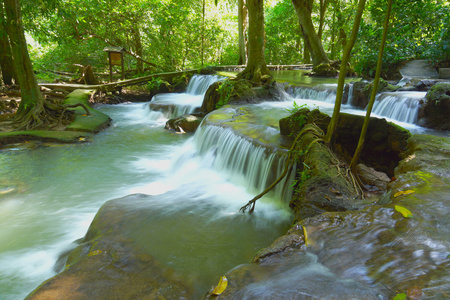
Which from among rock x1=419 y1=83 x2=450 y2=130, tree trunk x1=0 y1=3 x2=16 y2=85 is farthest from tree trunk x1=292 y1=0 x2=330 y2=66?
tree trunk x1=0 y1=3 x2=16 y2=85

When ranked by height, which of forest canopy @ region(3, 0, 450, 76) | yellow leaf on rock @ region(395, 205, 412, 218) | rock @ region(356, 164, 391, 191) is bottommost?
rock @ region(356, 164, 391, 191)

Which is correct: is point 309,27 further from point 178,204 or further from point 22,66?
point 178,204

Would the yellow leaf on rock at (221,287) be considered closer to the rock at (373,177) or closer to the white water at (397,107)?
the rock at (373,177)

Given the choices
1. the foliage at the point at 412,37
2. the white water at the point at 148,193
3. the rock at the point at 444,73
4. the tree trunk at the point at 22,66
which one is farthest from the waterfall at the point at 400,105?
the tree trunk at the point at 22,66

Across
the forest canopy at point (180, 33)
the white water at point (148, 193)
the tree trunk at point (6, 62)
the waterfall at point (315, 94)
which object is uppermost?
the forest canopy at point (180, 33)

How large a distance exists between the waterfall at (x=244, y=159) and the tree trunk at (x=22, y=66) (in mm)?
5777

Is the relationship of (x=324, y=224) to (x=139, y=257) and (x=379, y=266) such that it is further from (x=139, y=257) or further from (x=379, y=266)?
(x=139, y=257)

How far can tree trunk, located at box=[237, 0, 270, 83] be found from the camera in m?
10.5

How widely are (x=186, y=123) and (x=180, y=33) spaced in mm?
11093

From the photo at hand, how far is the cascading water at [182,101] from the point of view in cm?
1201

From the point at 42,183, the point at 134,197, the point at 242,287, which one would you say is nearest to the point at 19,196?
the point at 42,183

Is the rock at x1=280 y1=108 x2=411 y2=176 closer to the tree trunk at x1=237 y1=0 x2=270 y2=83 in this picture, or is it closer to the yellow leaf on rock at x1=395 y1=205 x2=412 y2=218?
the yellow leaf on rock at x1=395 y1=205 x2=412 y2=218

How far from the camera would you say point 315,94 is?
11.4m

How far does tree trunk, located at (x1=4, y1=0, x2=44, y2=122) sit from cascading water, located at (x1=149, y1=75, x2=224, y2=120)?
423 centimetres
